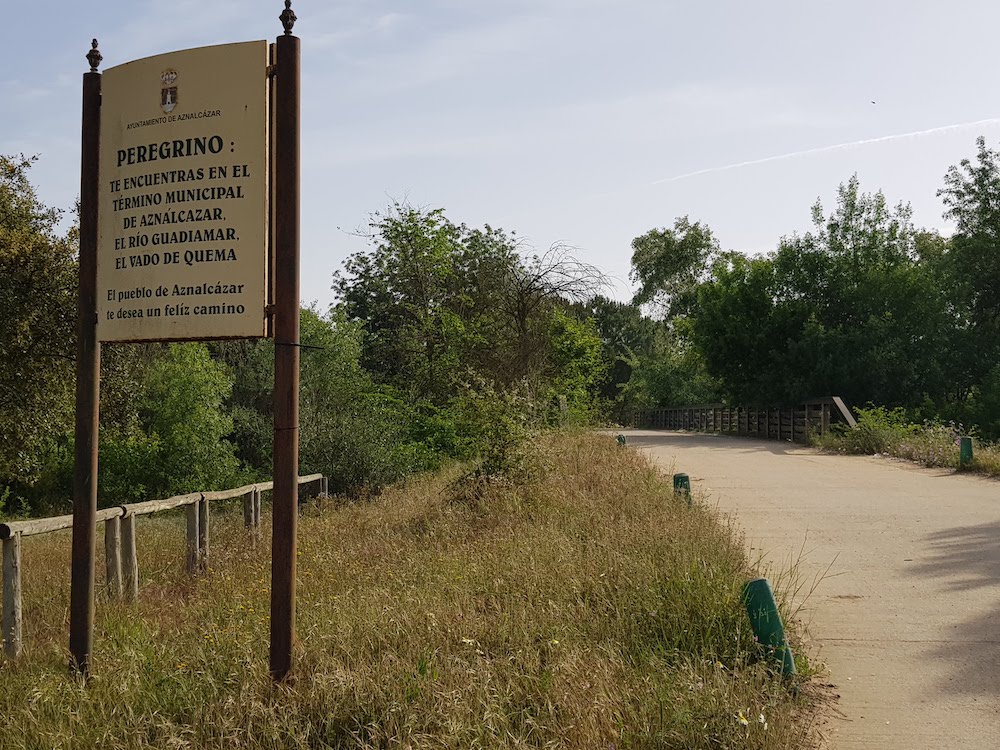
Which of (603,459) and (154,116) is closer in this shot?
(154,116)

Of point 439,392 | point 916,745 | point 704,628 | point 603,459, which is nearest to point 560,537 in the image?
point 704,628

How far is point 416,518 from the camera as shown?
35.4ft

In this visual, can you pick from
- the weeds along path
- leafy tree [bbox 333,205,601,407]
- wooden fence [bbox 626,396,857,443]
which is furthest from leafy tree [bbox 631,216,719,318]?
the weeds along path

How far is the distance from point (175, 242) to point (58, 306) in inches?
511

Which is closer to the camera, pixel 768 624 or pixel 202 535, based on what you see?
pixel 768 624

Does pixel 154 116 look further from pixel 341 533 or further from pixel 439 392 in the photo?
pixel 439 392

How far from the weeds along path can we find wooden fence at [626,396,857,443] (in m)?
12.5

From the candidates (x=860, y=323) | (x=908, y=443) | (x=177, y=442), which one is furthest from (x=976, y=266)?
(x=177, y=442)

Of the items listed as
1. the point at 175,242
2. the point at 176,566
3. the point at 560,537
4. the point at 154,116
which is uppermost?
the point at 154,116

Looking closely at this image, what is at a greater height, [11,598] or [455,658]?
[455,658]

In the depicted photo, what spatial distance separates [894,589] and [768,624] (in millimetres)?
3171

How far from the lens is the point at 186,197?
5.16 metres

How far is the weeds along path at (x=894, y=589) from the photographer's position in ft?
16.1

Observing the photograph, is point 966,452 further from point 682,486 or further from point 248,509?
point 248,509
